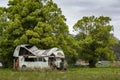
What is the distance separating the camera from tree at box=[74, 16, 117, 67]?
71.2 meters

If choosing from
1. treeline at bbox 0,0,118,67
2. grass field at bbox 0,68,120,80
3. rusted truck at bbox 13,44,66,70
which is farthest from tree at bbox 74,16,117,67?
grass field at bbox 0,68,120,80

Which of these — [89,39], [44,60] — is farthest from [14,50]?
[89,39]

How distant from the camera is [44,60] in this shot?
5097cm

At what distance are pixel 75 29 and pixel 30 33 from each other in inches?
870

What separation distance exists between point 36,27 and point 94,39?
65.4ft

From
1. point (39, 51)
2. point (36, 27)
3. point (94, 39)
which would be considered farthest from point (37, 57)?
point (94, 39)

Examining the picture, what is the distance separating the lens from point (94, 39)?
7212cm

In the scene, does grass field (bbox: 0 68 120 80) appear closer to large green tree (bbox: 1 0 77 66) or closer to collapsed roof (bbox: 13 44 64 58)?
collapsed roof (bbox: 13 44 64 58)

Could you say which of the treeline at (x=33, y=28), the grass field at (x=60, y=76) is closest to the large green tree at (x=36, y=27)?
the treeline at (x=33, y=28)

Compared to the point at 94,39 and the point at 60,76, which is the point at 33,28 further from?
the point at 60,76

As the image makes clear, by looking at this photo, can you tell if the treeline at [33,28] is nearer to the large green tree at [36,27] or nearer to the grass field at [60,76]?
the large green tree at [36,27]

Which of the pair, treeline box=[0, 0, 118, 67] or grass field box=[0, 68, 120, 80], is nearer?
grass field box=[0, 68, 120, 80]

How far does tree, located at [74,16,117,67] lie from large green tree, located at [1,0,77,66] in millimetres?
11914

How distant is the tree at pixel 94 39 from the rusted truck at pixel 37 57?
1845 centimetres
